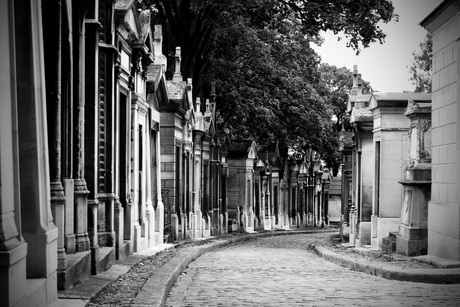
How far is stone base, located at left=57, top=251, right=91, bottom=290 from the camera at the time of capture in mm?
8469

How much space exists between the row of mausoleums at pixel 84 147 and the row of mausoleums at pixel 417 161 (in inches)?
195

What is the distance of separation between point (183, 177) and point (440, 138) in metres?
10.6

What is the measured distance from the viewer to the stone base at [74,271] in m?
8.47

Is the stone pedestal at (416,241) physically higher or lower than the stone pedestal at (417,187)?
lower

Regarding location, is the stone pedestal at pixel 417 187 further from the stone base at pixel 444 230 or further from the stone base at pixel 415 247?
the stone base at pixel 444 230

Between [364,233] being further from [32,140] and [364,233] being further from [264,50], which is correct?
[32,140]

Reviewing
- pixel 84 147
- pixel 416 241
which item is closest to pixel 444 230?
pixel 416 241

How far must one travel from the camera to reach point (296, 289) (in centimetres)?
1097

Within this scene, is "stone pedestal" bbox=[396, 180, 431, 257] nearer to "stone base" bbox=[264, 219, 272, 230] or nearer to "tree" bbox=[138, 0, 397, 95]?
"tree" bbox=[138, 0, 397, 95]

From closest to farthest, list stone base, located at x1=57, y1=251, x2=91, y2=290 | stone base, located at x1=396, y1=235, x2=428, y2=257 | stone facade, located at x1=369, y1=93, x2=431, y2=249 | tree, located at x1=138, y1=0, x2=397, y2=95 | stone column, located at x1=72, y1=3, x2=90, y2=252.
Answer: stone base, located at x1=57, y1=251, x2=91, y2=290
stone column, located at x1=72, y1=3, x2=90, y2=252
stone base, located at x1=396, y1=235, x2=428, y2=257
stone facade, located at x1=369, y1=93, x2=431, y2=249
tree, located at x1=138, y1=0, x2=397, y2=95

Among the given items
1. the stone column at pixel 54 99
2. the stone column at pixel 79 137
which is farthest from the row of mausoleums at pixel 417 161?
the stone column at pixel 54 99

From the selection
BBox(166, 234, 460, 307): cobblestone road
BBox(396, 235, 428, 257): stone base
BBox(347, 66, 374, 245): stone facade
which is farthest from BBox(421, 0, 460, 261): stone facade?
BBox(347, 66, 374, 245): stone facade

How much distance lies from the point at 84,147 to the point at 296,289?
11.4 feet

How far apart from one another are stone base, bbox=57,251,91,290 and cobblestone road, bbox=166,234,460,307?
1.04 metres
